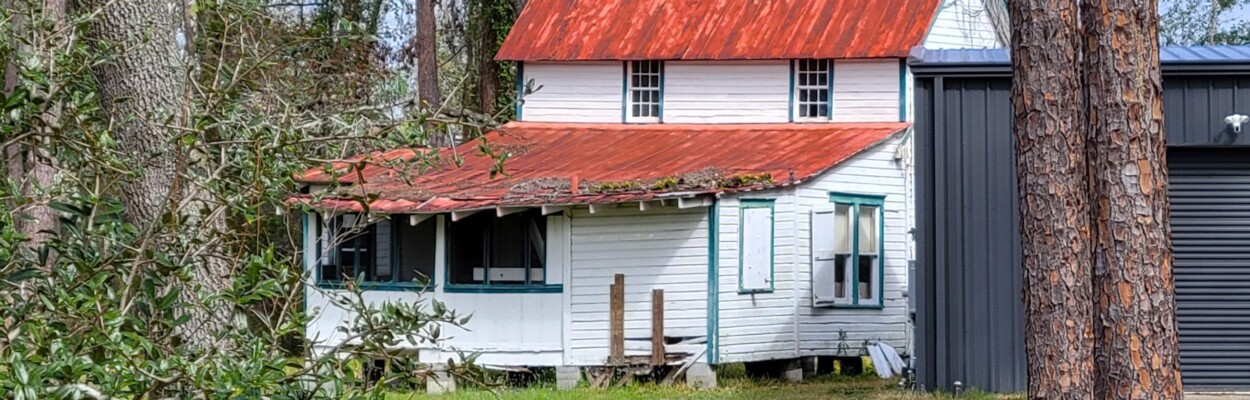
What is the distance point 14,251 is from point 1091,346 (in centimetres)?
769

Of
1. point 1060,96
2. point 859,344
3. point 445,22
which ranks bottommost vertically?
point 859,344

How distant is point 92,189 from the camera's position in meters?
6.06

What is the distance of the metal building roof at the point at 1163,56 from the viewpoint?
1495cm

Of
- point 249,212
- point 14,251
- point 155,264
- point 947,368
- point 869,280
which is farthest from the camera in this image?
point 869,280

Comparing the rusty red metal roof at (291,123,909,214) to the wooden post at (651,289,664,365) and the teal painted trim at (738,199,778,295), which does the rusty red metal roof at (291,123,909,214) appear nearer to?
the teal painted trim at (738,199,778,295)

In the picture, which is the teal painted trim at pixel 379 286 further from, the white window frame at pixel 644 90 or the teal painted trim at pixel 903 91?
the teal painted trim at pixel 903 91

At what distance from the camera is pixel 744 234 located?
1988 cm

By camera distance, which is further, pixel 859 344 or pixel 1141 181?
pixel 859 344

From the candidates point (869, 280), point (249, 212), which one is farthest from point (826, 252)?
point (249, 212)

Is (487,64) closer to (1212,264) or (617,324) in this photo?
(617,324)

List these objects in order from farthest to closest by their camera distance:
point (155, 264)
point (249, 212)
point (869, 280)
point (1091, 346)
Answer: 1. point (869, 280)
2. point (1091, 346)
3. point (249, 212)
4. point (155, 264)

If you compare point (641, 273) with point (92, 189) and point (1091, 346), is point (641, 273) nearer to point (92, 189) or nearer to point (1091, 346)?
point (1091, 346)

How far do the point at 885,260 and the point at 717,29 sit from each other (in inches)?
217

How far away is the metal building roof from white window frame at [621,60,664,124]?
947cm
